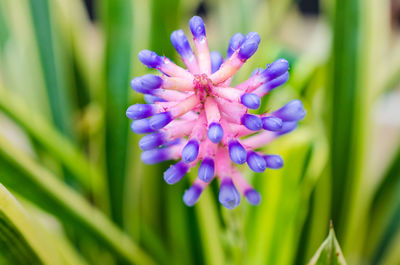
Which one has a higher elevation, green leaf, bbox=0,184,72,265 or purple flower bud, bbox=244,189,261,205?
green leaf, bbox=0,184,72,265

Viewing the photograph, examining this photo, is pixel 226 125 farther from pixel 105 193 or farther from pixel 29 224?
pixel 105 193

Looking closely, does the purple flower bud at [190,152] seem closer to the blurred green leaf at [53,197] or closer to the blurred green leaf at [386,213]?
the blurred green leaf at [53,197]

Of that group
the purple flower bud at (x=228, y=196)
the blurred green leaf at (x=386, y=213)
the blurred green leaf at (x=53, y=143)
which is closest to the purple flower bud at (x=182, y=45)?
the purple flower bud at (x=228, y=196)

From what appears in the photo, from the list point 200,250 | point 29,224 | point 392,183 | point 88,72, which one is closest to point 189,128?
point 29,224

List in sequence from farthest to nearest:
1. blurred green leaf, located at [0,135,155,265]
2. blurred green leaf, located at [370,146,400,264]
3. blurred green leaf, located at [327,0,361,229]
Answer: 1. blurred green leaf, located at [370,146,400,264]
2. blurred green leaf, located at [327,0,361,229]
3. blurred green leaf, located at [0,135,155,265]

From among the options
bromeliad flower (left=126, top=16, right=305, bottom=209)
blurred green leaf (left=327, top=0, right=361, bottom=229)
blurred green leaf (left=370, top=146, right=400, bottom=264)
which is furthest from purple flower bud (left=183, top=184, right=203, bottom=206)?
blurred green leaf (left=370, top=146, right=400, bottom=264)

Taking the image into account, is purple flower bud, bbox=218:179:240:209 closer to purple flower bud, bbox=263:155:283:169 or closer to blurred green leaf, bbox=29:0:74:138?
purple flower bud, bbox=263:155:283:169

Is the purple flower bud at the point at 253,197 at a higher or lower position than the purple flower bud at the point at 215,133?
lower
